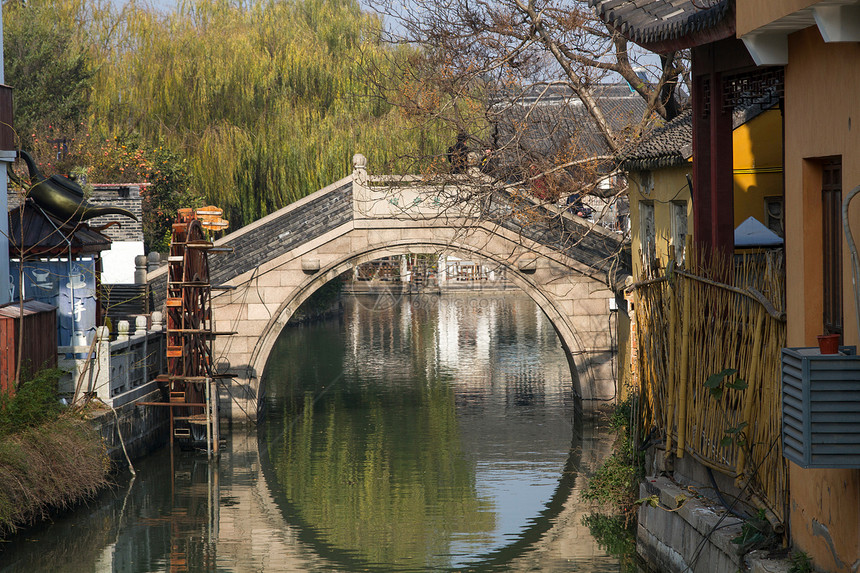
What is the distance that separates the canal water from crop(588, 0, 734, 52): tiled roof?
4570 millimetres

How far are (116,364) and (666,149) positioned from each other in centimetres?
711

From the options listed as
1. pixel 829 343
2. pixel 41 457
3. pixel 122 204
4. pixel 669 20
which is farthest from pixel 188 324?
pixel 829 343

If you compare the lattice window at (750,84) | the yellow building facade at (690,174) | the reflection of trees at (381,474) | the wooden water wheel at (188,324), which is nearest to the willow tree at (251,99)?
the reflection of trees at (381,474)

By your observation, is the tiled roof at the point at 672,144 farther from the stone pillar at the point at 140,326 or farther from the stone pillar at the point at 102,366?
the stone pillar at the point at 140,326

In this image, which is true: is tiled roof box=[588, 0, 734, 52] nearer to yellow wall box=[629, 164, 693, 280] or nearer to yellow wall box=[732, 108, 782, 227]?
yellow wall box=[732, 108, 782, 227]

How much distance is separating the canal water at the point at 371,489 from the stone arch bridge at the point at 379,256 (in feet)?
3.70

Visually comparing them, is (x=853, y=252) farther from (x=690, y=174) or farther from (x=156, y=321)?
(x=156, y=321)

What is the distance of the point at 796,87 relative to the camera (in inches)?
242

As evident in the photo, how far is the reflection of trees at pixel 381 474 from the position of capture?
11039mm

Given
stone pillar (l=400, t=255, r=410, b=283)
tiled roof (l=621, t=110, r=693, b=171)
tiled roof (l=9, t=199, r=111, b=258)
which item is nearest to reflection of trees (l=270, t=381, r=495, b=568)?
tiled roof (l=9, t=199, r=111, b=258)

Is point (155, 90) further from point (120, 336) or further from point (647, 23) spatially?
point (647, 23)

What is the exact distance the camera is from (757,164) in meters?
11.0

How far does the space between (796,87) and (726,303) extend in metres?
1.49

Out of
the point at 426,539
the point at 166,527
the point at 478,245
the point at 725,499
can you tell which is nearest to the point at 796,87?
the point at 725,499
